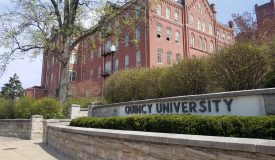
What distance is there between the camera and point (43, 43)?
22.5 meters

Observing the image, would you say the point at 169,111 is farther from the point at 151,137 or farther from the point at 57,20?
the point at 57,20

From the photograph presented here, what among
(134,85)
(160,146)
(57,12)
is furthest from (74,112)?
(160,146)

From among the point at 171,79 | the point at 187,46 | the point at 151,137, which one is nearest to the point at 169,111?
the point at 171,79

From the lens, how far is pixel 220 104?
294 inches

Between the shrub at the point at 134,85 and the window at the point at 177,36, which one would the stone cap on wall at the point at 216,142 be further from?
the window at the point at 177,36

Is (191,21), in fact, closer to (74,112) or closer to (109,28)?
(109,28)

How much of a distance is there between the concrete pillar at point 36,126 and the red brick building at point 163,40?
1467cm

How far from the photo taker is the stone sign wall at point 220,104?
21.2ft

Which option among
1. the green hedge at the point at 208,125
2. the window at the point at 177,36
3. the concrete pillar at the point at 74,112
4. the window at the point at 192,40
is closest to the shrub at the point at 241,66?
the green hedge at the point at 208,125

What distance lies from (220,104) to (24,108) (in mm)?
16767

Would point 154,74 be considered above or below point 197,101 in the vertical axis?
above

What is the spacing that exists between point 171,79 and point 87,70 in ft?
134

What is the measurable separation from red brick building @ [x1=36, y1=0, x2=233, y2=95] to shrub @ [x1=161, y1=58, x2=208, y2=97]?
69.1 feet

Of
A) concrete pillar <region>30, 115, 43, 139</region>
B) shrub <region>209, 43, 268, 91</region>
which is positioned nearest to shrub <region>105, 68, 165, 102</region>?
shrub <region>209, 43, 268, 91</region>
